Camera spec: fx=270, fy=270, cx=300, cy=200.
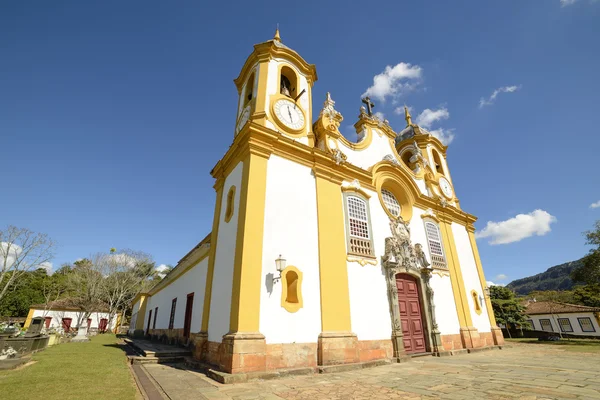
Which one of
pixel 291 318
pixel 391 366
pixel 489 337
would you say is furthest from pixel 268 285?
pixel 489 337

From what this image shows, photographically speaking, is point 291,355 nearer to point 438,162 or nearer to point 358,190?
point 358,190

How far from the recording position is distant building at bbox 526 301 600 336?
1062 inches

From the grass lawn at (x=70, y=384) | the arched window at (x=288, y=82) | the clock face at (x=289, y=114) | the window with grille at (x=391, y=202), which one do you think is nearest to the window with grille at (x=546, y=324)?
the window with grille at (x=391, y=202)

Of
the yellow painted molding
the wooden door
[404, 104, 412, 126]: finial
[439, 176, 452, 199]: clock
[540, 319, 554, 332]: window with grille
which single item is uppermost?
[404, 104, 412, 126]: finial

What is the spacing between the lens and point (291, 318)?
294 inches

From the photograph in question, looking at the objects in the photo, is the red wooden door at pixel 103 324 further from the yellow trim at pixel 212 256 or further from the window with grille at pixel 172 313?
the yellow trim at pixel 212 256

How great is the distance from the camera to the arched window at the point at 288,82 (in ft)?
39.7

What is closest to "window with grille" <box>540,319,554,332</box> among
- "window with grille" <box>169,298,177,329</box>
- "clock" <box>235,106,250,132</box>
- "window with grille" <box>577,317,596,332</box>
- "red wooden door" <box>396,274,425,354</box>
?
"window with grille" <box>577,317,596,332</box>

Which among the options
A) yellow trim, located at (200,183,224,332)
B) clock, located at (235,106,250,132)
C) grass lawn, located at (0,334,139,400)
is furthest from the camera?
clock, located at (235,106,250,132)

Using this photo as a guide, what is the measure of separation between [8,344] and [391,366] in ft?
42.1

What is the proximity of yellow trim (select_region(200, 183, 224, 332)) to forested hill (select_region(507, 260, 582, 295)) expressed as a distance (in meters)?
144

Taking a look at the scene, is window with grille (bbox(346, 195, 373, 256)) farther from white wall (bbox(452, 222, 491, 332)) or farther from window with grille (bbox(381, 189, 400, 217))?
white wall (bbox(452, 222, 491, 332))

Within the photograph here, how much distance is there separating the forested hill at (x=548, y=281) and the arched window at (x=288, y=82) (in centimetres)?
14252

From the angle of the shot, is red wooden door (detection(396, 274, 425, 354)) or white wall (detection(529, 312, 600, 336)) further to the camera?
white wall (detection(529, 312, 600, 336))
